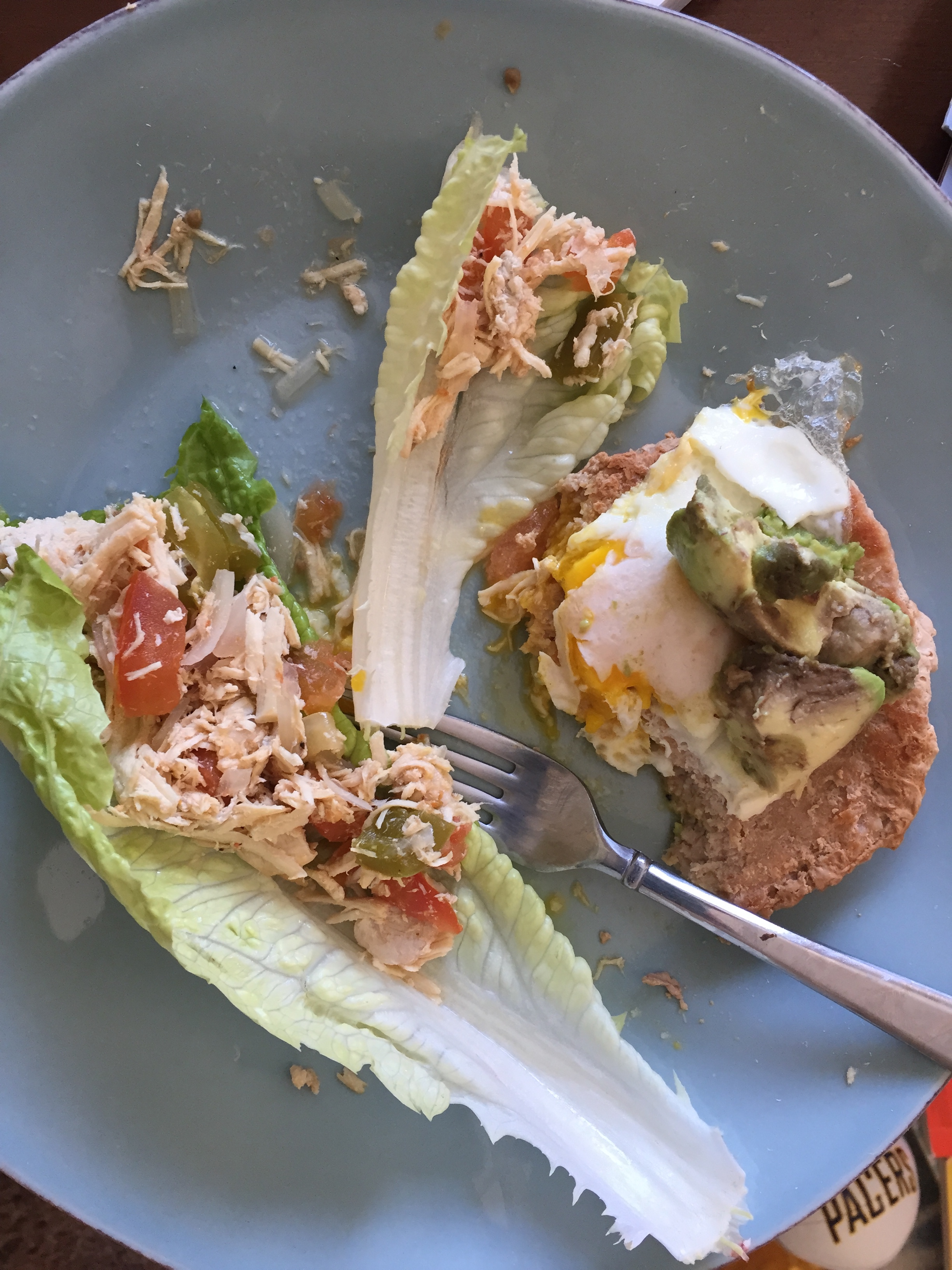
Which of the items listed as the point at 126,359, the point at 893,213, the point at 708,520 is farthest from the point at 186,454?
the point at 893,213

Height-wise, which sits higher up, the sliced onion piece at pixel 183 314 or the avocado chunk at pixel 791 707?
the sliced onion piece at pixel 183 314

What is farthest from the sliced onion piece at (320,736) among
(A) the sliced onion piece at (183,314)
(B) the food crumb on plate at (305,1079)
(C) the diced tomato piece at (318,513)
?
(A) the sliced onion piece at (183,314)

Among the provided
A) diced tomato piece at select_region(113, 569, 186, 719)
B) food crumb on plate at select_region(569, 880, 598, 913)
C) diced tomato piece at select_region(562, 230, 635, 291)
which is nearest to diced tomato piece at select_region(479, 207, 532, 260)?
diced tomato piece at select_region(562, 230, 635, 291)

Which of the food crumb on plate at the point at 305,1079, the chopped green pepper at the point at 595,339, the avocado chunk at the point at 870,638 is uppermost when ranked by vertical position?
the chopped green pepper at the point at 595,339

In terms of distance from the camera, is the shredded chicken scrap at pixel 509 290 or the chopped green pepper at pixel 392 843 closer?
the chopped green pepper at pixel 392 843

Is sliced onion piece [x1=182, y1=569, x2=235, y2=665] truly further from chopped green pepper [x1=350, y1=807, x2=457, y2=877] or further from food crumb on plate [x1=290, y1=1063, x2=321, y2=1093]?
food crumb on plate [x1=290, y1=1063, x2=321, y2=1093]

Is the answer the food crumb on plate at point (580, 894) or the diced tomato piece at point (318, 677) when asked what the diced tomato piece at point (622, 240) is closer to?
the diced tomato piece at point (318, 677)
